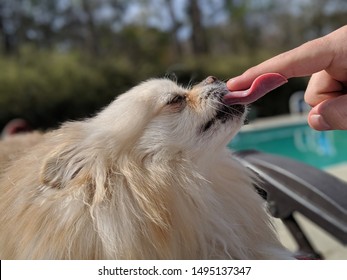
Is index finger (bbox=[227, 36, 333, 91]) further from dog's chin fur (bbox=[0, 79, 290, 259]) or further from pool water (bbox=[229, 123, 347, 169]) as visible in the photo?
pool water (bbox=[229, 123, 347, 169])

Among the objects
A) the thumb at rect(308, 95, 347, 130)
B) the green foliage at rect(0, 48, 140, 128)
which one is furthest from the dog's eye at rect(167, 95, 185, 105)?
the green foliage at rect(0, 48, 140, 128)

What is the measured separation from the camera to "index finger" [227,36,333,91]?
1854 mm

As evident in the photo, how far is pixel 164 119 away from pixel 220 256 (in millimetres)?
644

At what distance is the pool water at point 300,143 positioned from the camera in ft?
30.0

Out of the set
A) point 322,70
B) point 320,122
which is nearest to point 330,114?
point 320,122

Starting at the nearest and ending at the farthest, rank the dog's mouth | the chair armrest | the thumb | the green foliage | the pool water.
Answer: the thumb, the dog's mouth, the chair armrest, the pool water, the green foliage

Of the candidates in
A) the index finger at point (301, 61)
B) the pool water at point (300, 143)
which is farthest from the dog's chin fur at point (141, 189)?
the pool water at point (300, 143)

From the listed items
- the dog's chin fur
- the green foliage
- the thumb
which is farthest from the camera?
the green foliage

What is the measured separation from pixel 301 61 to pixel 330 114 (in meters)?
0.29

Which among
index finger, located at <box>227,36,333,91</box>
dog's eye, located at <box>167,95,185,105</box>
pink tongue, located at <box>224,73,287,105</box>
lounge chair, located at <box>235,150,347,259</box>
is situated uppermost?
index finger, located at <box>227,36,333,91</box>

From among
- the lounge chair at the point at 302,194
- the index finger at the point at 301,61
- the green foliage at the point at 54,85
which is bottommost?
the green foliage at the point at 54,85

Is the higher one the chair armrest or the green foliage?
the chair armrest

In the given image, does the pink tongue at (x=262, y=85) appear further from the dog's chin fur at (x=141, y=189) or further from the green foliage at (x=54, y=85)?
the green foliage at (x=54, y=85)

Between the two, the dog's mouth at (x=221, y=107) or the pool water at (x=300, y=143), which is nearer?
the dog's mouth at (x=221, y=107)
